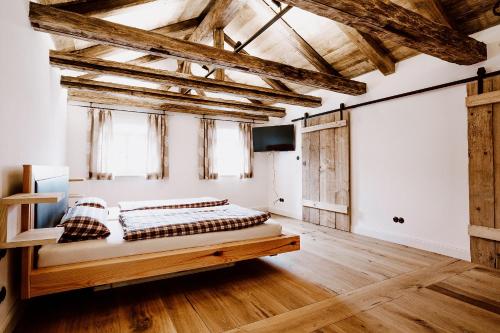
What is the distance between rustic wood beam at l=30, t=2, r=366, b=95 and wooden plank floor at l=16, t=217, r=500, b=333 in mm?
2278

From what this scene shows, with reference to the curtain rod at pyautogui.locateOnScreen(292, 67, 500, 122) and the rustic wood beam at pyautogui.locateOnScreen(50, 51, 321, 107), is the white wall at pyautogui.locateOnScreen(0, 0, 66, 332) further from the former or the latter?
the curtain rod at pyautogui.locateOnScreen(292, 67, 500, 122)

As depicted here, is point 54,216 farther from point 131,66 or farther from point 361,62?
point 361,62

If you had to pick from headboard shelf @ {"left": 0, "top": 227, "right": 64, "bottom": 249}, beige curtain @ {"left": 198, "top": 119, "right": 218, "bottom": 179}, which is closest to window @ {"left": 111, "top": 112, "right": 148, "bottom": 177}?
beige curtain @ {"left": 198, "top": 119, "right": 218, "bottom": 179}

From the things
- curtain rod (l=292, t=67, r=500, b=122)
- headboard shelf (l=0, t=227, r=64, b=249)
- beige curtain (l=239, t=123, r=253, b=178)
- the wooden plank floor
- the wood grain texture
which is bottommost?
the wooden plank floor

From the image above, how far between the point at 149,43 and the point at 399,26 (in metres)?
2.28

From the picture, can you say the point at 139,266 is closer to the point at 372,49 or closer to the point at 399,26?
the point at 399,26

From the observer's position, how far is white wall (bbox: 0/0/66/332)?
63.1 inches

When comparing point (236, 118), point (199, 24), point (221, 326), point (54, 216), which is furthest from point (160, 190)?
point (221, 326)

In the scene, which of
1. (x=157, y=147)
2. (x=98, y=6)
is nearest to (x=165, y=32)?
(x=98, y=6)

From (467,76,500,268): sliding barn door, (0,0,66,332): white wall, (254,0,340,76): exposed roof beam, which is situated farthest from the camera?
(254,0,340,76): exposed roof beam

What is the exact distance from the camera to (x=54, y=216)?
2521 mm

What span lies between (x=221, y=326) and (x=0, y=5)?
2.46 meters

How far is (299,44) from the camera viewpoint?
4.05m

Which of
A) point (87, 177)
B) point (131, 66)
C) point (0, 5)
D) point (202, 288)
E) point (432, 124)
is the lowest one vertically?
point (202, 288)
